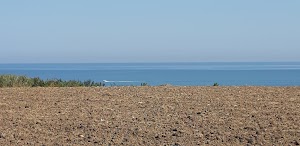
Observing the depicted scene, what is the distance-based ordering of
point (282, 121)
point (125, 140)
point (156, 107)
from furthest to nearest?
point (156, 107)
point (282, 121)
point (125, 140)

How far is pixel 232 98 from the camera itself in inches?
587

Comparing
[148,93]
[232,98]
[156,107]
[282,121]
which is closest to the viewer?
[282,121]

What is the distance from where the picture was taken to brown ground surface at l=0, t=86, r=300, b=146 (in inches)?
447

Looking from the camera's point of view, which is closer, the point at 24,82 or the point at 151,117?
the point at 151,117

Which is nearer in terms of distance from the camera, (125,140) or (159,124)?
(125,140)

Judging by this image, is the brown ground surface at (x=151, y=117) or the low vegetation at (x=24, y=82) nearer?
the brown ground surface at (x=151, y=117)

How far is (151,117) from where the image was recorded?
12.8m

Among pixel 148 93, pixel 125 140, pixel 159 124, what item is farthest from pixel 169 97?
pixel 125 140

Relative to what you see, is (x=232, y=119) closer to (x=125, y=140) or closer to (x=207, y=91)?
(x=125, y=140)

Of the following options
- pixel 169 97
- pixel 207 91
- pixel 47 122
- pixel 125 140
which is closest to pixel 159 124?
pixel 125 140

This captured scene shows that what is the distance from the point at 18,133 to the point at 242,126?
368 centimetres

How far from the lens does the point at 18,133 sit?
12.0 m

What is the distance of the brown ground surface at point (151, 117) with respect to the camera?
11.4 m

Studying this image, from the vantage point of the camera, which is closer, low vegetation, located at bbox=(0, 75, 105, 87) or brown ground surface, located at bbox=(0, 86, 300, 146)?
brown ground surface, located at bbox=(0, 86, 300, 146)
